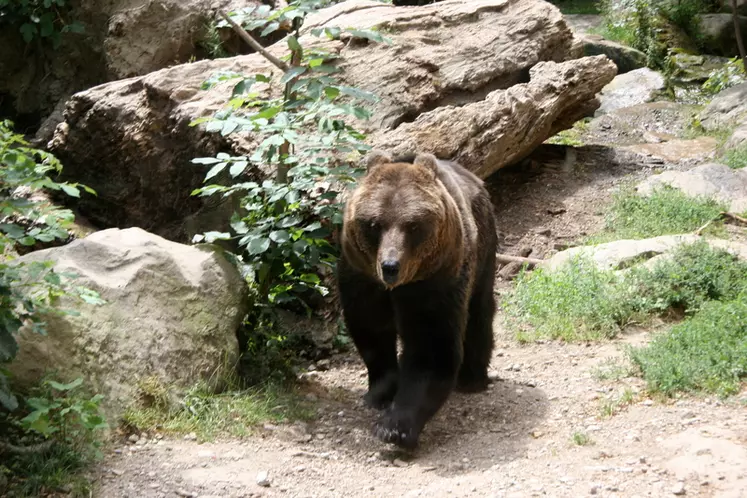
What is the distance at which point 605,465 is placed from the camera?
4477mm

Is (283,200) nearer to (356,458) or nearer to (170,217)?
(356,458)

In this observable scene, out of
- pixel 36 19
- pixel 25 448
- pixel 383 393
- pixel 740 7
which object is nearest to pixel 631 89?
pixel 740 7

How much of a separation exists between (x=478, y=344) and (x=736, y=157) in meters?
6.06

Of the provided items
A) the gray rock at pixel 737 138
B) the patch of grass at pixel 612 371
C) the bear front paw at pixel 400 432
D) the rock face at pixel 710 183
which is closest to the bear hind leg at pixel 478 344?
the patch of grass at pixel 612 371

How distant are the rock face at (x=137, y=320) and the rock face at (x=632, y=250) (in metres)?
3.56

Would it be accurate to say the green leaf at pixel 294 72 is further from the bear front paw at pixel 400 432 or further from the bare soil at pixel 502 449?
the bear front paw at pixel 400 432

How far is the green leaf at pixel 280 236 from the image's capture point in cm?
561

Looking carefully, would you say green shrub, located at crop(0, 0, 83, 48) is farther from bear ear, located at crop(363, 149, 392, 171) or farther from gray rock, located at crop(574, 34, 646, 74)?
gray rock, located at crop(574, 34, 646, 74)

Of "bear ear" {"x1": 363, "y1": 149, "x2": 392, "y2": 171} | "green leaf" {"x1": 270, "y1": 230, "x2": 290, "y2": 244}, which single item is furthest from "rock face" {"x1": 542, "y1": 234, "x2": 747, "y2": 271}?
"green leaf" {"x1": 270, "y1": 230, "x2": 290, "y2": 244}

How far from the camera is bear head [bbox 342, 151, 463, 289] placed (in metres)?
4.87

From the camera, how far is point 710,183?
9.57 m

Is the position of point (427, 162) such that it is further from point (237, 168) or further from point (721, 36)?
point (721, 36)

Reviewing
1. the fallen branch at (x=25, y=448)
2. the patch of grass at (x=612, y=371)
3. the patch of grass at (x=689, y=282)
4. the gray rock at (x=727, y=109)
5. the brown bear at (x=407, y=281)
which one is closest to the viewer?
the fallen branch at (x=25, y=448)

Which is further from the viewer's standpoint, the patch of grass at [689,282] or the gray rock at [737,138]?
the gray rock at [737,138]
